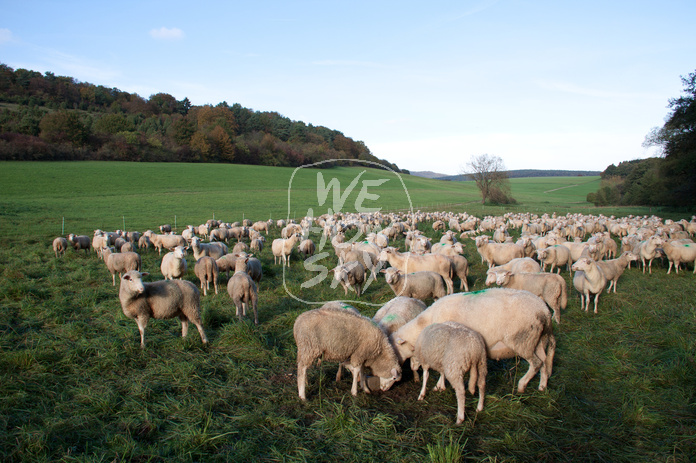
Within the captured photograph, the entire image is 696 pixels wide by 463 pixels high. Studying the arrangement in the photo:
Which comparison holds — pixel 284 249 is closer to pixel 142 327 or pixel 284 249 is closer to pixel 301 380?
pixel 142 327

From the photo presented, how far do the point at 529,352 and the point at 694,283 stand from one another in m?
10.5

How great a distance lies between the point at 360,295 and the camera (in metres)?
11.1

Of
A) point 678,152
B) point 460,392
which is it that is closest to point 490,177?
point 678,152

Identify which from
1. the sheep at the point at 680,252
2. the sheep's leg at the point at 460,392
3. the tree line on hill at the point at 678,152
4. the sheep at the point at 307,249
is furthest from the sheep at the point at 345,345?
the tree line on hill at the point at 678,152

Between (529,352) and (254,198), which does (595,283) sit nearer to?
(529,352)

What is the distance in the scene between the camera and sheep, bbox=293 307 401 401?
5.75m

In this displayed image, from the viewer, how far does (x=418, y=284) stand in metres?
9.40

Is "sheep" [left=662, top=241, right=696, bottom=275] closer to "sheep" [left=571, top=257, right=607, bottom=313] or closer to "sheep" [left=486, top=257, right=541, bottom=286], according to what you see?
"sheep" [left=571, top=257, right=607, bottom=313]

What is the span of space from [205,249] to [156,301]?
25.8 feet

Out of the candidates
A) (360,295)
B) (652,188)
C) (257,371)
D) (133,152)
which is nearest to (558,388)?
(257,371)

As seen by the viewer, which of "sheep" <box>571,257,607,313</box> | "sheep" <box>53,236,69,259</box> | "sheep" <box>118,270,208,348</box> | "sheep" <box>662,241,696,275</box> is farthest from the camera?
"sheep" <box>53,236,69,259</box>

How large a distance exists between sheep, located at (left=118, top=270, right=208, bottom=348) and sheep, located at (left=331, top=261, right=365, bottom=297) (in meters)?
4.02

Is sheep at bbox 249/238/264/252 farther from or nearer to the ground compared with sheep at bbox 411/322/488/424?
nearer to the ground

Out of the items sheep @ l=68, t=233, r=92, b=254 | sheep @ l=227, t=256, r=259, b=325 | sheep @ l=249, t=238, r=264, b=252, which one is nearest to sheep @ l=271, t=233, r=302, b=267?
sheep @ l=249, t=238, r=264, b=252
